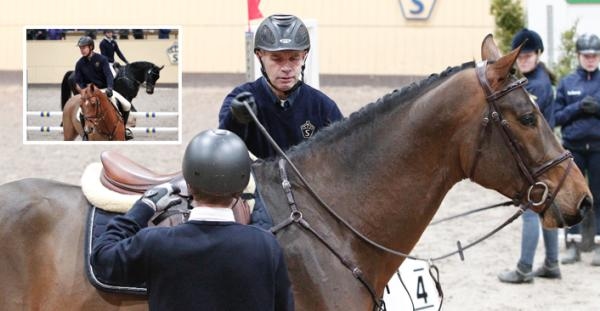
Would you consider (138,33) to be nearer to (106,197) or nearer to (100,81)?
(100,81)

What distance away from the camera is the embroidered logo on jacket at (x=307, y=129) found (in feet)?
14.5

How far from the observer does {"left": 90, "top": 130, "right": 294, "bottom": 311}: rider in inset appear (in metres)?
2.84

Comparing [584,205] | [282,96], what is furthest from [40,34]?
[584,205]

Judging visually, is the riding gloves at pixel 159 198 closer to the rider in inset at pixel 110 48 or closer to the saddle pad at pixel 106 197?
the saddle pad at pixel 106 197

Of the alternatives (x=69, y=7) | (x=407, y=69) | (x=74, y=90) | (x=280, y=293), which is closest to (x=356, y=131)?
(x=280, y=293)

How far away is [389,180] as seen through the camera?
3.94m

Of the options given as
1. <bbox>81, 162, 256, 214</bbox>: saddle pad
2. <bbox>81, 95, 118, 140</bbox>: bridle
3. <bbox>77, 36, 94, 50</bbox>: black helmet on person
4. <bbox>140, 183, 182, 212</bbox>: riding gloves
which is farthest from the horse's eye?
<bbox>81, 95, 118, 140</bbox>: bridle

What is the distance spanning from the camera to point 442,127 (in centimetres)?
392

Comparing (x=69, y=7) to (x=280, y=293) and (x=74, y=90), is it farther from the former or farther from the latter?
(x=280, y=293)

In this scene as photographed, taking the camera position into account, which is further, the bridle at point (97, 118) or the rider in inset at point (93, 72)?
the bridle at point (97, 118)

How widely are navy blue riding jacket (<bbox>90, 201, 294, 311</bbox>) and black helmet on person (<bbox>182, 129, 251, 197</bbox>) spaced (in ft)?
0.36

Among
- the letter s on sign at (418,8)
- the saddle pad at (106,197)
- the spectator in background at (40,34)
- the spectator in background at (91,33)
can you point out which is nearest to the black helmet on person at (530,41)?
the spectator in background at (91,33)

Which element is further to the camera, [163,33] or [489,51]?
[163,33]

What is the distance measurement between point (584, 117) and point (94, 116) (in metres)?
4.69
